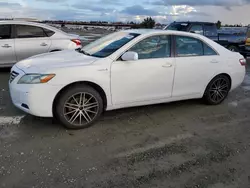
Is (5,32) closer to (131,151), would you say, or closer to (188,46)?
(188,46)

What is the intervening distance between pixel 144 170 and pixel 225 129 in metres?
1.99

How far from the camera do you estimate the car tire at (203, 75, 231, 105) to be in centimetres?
538

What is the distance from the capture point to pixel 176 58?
4824mm

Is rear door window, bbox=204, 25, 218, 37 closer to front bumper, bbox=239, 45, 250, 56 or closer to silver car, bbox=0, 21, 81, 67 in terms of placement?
front bumper, bbox=239, 45, 250, 56

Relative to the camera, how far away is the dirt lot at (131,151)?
2.97 meters

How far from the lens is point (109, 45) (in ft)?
15.4

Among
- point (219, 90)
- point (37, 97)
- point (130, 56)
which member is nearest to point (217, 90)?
point (219, 90)

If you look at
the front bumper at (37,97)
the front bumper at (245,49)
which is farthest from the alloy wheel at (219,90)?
the front bumper at (245,49)

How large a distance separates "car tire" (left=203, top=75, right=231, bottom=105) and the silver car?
4639mm

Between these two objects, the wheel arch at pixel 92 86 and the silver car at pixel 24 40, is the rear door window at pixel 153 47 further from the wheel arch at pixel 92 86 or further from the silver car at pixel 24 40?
the silver car at pixel 24 40

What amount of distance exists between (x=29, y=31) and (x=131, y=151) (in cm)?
567

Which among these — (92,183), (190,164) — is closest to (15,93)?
(92,183)

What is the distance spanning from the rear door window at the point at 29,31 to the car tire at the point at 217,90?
16.8 feet

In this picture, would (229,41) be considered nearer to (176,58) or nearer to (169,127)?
(176,58)
